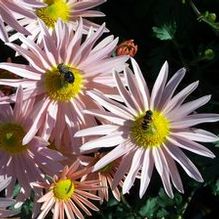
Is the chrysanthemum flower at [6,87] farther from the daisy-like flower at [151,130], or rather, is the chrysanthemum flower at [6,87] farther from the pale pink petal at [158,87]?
the pale pink petal at [158,87]

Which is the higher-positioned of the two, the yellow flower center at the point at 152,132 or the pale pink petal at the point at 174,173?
the yellow flower center at the point at 152,132

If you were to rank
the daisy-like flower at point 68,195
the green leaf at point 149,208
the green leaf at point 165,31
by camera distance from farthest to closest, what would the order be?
the green leaf at point 149,208 < the green leaf at point 165,31 < the daisy-like flower at point 68,195

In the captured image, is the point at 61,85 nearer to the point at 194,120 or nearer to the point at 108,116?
the point at 108,116

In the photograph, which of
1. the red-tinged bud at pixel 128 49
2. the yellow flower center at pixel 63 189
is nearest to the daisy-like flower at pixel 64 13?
the red-tinged bud at pixel 128 49

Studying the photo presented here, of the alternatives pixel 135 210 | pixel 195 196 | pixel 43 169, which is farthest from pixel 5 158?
pixel 195 196

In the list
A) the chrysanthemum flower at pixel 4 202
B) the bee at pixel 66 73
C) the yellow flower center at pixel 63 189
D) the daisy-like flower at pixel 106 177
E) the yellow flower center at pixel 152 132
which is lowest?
the chrysanthemum flower at pixel 4 202

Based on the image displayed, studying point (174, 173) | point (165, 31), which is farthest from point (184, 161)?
point (165, 31)
